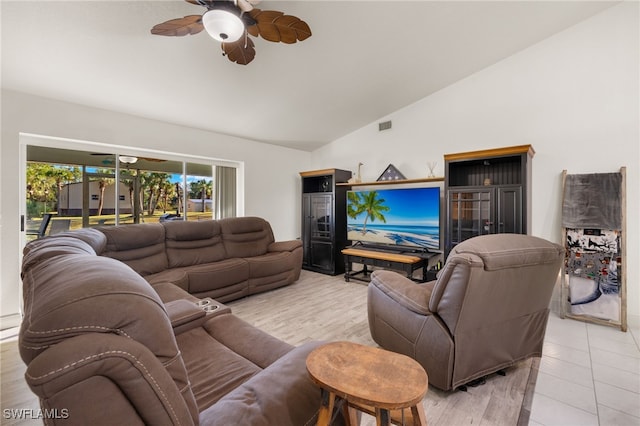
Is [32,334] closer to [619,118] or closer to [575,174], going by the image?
[575,174]

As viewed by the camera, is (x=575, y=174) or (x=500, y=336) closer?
(x=500, y=336)

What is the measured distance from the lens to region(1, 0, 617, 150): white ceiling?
2.16 meters

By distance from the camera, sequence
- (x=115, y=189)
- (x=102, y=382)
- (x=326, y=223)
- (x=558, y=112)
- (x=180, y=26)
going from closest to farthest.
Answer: (x=102, y=382), (x=180, y=26), (x=558, y=112), (x=115, y=189), (x=326, y=223)

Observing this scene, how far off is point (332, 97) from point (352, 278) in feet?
9.14

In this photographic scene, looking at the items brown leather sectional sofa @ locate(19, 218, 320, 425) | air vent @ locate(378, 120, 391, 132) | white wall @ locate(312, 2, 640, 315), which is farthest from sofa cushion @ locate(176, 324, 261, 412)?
air vent @ locate(378, 120, 391, 132)

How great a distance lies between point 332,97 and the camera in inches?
148

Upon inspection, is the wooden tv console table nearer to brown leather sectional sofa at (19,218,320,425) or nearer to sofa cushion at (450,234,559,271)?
sofa cushion at (450,234,559,271)

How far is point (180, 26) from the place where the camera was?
1.80m

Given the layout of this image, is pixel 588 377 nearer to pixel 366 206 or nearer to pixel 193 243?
pixel 366 206

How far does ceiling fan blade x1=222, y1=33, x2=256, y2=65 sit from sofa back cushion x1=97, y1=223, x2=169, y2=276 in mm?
2337

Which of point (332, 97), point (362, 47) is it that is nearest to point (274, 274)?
point (332, 97)

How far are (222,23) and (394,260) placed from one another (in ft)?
10.6

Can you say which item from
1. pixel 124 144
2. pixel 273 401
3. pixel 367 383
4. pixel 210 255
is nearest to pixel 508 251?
pixel 367 383

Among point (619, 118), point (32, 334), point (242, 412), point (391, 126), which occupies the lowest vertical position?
point (242, 412)
